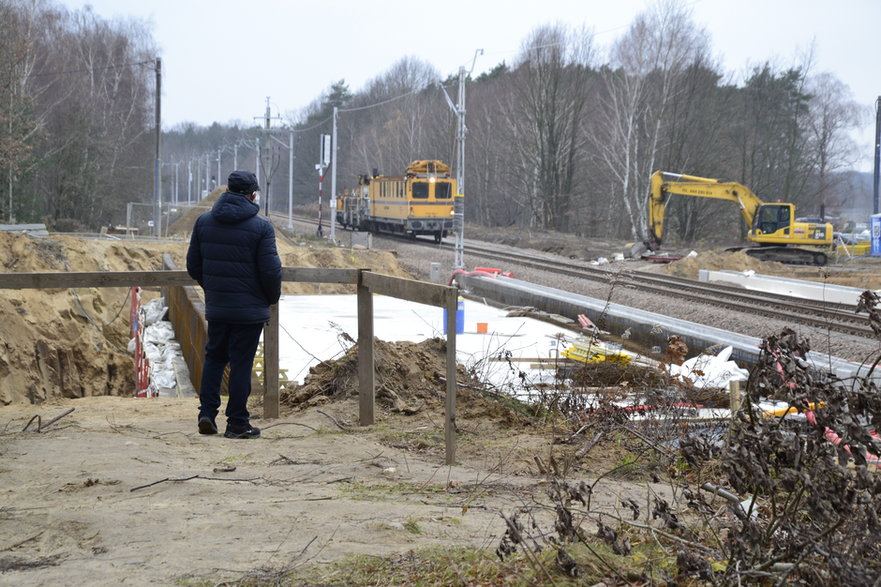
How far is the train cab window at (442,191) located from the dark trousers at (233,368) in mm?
35592

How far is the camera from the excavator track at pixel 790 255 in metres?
32.6

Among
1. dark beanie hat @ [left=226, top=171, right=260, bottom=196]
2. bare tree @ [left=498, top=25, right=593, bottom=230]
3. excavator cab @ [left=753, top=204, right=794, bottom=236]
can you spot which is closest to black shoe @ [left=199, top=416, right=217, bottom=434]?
dark beanie hat @ [left=226, top=171, right=260, bottom=196]

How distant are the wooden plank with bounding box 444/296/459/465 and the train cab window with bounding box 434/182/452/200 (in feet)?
120

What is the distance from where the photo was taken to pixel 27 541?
372cm

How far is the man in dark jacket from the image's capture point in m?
6.13

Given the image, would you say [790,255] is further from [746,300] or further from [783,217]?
[746,300]

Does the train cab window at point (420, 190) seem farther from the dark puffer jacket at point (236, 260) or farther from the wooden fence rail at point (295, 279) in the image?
the dark puffer jacket at point (236, 260)

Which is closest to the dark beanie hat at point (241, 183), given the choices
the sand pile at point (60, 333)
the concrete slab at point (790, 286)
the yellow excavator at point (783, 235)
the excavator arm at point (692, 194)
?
the sand pile at point (60, 333)

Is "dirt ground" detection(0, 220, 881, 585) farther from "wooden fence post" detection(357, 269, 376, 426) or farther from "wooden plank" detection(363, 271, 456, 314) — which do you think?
"wooden plank" detection(363, 271, 456, 314)

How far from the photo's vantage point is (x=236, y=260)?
6.13m

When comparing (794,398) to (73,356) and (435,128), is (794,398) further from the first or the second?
(435,128)

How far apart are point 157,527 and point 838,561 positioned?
2.64m

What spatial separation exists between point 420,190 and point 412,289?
35.9 meters

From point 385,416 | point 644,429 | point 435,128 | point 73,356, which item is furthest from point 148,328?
point 435,128
